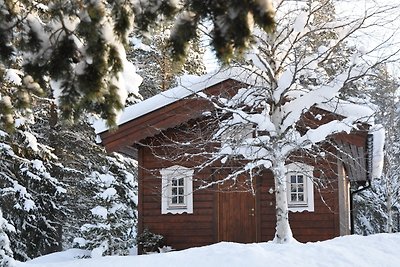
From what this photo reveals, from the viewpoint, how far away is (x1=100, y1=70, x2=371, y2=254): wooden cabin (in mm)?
13664

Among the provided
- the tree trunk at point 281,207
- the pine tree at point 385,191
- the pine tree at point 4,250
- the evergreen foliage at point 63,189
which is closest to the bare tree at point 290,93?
the tree trunk at point 281,207

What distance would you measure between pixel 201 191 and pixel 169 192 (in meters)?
0.83

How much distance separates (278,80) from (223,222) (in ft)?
13.5

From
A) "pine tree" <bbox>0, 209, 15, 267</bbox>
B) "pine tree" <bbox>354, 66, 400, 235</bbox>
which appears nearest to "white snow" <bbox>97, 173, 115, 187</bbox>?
"pine tree" <bbox>0, 209, 15, 267</bbox>

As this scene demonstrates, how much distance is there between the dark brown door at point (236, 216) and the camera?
14.1 m

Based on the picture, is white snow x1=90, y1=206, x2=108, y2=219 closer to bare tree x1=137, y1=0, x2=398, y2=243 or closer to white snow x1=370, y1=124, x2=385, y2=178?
bare tree x1=137, y1=0, x2=398, y2=243

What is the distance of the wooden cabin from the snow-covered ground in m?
4.24

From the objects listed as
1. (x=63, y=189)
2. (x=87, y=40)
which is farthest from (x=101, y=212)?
(x=87, y=40)

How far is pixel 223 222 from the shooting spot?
559 inches

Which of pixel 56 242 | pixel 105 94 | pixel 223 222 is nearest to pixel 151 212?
pixel 223 222

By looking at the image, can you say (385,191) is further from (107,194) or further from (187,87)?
(187,87)

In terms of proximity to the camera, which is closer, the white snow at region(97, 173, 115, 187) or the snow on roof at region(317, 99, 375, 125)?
the snow on roof at region(317, 99, 375, 125)

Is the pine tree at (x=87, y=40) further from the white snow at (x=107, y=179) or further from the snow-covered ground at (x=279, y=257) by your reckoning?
the white snow at (x=107, y=179)

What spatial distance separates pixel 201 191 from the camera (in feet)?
47.0
